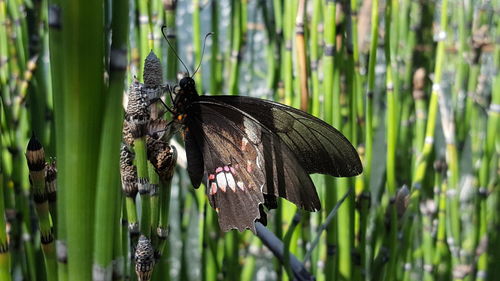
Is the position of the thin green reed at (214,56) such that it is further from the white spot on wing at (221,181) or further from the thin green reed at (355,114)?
the white spot on wing at (221,181)

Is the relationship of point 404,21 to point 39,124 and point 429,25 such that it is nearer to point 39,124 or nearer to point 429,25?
point 429,25

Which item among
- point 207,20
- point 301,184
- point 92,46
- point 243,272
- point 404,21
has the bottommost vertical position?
point 243,272

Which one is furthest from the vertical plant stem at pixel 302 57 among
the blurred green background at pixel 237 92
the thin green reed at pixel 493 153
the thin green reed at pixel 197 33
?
the thin green reed at pixel 493 153

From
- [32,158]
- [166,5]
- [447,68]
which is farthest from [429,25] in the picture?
[32,158]

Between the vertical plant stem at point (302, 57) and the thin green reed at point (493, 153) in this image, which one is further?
the thin green reed at point (493, 153)

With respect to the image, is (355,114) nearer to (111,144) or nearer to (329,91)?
(329,91)

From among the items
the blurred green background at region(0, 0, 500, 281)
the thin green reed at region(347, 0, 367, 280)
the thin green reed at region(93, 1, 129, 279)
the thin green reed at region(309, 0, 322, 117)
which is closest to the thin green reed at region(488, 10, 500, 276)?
the blurred green background at region(0, 0, 500, 281)
